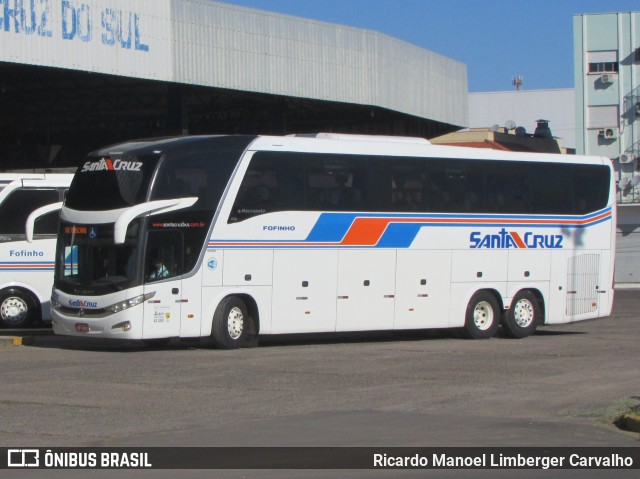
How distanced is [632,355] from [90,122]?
32.1 meters

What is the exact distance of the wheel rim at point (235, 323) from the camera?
66.7 feet

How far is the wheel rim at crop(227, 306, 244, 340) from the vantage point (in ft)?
66.7

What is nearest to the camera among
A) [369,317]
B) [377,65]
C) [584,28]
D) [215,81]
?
[369,317]

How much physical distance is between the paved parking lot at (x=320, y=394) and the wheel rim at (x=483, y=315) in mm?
1233

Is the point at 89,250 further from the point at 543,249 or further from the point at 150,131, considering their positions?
the point at 150,131

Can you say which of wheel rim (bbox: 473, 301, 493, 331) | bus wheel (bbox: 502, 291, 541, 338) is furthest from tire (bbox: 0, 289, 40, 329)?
bus wheel (bbox: 502, 291, 541, 338)

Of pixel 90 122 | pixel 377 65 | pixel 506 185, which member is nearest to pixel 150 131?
pixel 90 122

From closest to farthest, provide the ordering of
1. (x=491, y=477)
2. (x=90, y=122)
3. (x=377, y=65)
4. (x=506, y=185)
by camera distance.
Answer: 1. (x=491, y=477)
2. (x=506, y=185)
3. (x=377, y=65)
4. (x=90, y=122)

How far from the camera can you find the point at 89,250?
19734 mm

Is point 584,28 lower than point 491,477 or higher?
higher

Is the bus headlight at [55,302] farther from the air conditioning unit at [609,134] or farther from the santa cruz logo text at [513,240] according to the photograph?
the air conditioning unit at [609,134]

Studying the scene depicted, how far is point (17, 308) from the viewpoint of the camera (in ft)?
78.8

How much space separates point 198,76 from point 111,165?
1189 cm

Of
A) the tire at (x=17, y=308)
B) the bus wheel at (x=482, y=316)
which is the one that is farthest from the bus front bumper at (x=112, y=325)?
the bus wheel at (x=482, y=316)
